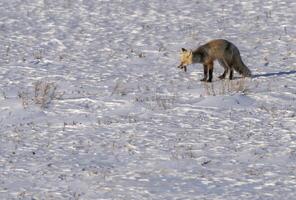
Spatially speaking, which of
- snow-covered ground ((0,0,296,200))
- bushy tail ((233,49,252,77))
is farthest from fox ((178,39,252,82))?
snow-covered ground ((0,0,296,200))

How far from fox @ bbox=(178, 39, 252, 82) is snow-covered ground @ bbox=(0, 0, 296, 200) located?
10.5 inches

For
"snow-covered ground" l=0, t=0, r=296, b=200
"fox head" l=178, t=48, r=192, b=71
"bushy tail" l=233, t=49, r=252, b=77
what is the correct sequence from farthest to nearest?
1. "fox head" l=178, t=48, r=192, b=71
2. "bushy tail" l=233, t=49, r=252, b=77
3. "snow-covered ground" l=0, t=0, r=296, b=200

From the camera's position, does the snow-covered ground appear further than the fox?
No

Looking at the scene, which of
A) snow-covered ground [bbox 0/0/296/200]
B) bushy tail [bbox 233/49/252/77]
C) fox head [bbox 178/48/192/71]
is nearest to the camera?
snow-covered ground [bbox 0/0/296/200]

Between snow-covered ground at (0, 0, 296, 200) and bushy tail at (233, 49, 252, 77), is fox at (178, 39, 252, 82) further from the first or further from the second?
snow-covered ground at (0, 0, 296, 200)

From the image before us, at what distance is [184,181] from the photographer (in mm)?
8477

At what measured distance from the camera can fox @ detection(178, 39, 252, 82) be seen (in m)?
14.3

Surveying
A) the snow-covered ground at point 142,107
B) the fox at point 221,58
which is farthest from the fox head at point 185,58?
the snow-covered ground at point 142,107

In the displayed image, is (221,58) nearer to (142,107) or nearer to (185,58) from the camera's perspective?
(185,58)

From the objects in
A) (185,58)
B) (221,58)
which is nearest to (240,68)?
(221,58)

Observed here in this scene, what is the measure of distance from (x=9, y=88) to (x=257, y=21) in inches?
348

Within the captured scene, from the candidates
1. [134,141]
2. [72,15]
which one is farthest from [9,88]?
[72,15]

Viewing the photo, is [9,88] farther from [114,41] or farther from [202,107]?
[114,41]

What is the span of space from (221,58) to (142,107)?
3.09 metres
